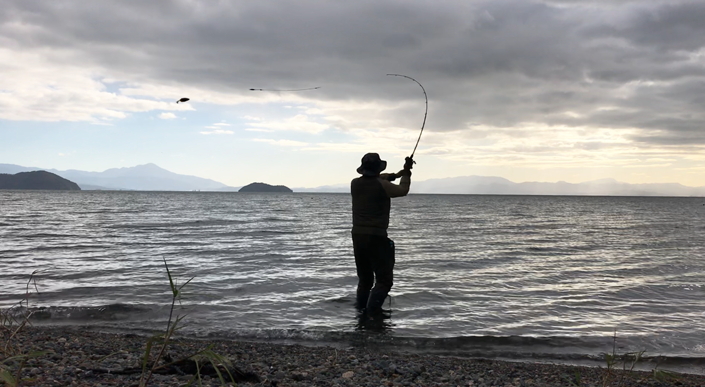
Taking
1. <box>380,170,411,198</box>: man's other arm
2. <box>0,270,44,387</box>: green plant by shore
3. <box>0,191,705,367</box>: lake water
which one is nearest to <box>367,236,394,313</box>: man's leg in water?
<box>0,191,705,367</box>: lake water

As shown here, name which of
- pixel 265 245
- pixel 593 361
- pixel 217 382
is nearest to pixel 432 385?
pixel 217 382

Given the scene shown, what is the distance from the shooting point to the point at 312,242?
2169 centimetres

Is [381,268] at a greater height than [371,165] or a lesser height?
lesser

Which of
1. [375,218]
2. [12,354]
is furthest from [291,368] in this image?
[375,218]

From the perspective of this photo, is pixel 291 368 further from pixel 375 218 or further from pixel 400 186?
pixel 400 186

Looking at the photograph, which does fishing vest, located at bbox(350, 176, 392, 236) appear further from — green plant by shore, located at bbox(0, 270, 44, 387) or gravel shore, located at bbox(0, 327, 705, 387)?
green plant by shore, located at bbox(0, 270, 44, 387)

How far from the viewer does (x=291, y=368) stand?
5.27 metres

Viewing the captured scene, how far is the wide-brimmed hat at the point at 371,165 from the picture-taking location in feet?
26.3

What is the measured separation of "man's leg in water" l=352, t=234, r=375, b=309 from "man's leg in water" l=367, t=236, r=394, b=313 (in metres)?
0.11

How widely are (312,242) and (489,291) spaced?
11840 millimetres

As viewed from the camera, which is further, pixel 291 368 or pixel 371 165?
pixel 371 165

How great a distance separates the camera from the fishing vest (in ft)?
26.1

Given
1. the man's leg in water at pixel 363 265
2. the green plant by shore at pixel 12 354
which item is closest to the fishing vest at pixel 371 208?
the man's leg in water at pixel 363 265

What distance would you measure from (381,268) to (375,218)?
888 mm
